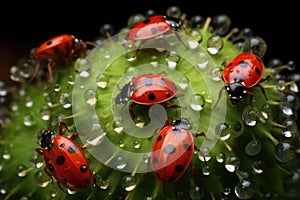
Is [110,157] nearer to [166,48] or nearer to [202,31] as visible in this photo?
[166,48]

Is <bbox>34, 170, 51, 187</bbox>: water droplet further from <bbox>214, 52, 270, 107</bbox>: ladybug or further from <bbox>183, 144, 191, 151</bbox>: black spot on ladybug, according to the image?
<bbox>214, 52, 270, 107</bbox>: ladybug

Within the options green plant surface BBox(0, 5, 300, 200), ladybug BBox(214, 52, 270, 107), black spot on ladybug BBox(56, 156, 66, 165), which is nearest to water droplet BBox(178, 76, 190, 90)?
green plant surface BBox(0, 5, 300, 200)

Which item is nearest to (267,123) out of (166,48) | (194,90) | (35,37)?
(194,90)

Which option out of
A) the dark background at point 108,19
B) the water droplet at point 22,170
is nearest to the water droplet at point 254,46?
the water droplet at point 22,170

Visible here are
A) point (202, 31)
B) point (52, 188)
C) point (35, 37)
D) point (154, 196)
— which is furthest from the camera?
point (35, 37)

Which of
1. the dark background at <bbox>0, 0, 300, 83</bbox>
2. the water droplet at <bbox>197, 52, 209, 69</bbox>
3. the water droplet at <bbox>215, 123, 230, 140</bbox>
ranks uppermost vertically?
the water droplet at <bbox>197, 52, 209, 69</bbox>
